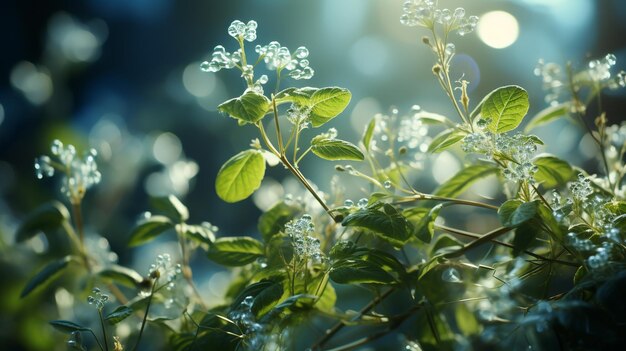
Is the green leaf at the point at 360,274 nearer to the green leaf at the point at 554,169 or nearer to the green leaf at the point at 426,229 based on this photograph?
the green leaf at the point at 426,229

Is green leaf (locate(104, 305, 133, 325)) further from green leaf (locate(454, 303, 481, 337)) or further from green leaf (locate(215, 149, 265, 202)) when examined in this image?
green leaf (locate(454, 303, 481, 337))

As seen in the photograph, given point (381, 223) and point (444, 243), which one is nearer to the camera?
point (381, 223)

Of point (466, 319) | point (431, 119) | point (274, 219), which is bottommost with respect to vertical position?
point (466, 319)

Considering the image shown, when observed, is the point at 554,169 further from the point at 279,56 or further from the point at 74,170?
the point at 74,170

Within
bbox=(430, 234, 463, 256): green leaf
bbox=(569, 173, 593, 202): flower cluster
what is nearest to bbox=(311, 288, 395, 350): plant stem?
bbox=(430, 234, 463, 256): green leaf

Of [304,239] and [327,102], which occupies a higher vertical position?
[327,102]

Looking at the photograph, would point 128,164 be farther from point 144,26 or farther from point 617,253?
point 144,26

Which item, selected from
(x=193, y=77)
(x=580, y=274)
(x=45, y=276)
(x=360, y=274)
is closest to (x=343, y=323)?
(x=360, y=274)
